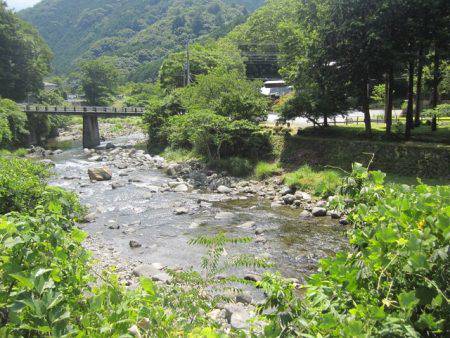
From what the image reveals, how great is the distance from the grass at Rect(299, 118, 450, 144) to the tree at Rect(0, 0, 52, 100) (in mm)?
44370

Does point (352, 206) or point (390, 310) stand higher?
point (352, 206)

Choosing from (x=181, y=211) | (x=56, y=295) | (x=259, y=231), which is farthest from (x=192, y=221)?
(x=56, y=295)

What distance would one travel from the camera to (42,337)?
2.65 m

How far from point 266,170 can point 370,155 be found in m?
6.44

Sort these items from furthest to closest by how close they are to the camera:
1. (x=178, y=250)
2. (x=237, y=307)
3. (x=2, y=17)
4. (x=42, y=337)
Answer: (x=2, y=17)
(x=178, y=250)
(x=237, y=307)
(x=42, y=337)

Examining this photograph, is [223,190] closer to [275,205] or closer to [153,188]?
[275,205]

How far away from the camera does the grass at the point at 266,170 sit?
25847 millimetres

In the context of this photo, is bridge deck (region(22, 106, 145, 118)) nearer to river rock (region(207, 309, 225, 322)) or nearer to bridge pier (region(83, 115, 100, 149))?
bridge pier (region(83, 115, 100, 149))

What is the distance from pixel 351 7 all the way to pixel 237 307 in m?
19.1

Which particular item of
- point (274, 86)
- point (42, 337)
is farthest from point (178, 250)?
point (274, 86)

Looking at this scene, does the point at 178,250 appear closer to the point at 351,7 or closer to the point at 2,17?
the point at 351,7

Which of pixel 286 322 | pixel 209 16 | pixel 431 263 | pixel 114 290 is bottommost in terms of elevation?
pixel 286 322

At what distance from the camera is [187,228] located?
17359mm

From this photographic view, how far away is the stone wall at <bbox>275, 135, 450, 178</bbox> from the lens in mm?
21016
